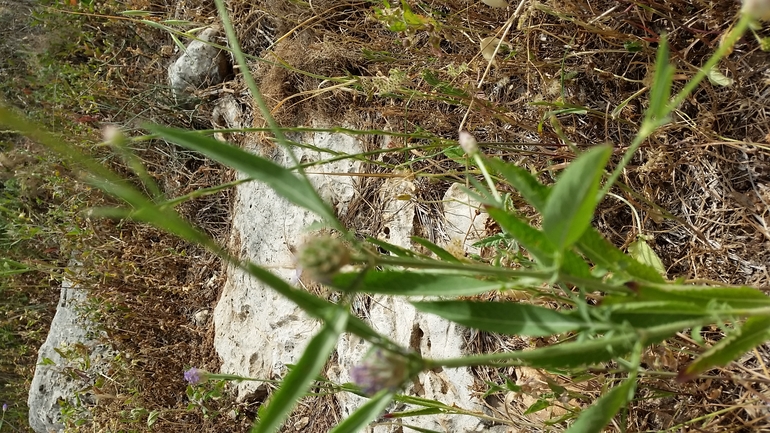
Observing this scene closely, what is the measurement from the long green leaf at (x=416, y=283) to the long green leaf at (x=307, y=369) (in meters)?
0.13

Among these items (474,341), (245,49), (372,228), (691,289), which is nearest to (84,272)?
(245,49)

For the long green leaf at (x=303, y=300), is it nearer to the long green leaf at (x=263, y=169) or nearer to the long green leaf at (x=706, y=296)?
the long green leaf at (x=263, y=169)

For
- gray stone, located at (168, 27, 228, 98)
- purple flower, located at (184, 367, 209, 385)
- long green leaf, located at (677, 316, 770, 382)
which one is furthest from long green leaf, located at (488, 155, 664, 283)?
gray stone, located at (168, 27, 228, 98)

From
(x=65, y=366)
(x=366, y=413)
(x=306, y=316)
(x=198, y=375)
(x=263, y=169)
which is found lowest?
(x=65, y=366)

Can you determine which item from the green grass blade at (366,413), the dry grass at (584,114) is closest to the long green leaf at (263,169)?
the green grass blade at (366,413)

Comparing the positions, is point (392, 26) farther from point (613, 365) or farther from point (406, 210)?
point (613, 365)

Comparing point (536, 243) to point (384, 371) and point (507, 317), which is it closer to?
point (507, 317)

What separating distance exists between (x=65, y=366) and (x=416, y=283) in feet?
9.93

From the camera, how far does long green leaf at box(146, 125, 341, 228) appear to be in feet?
1.98

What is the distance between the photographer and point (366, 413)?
0.61 metres

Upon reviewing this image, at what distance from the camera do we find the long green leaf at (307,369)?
21.4 inches

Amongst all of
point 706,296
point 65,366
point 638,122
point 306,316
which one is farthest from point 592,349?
point 65,366

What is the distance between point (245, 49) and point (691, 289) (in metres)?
2.41

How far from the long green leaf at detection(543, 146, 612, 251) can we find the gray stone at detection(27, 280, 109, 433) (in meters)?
2.88
